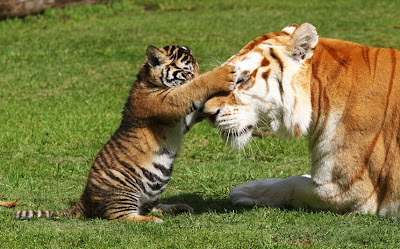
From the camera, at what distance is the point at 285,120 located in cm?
474

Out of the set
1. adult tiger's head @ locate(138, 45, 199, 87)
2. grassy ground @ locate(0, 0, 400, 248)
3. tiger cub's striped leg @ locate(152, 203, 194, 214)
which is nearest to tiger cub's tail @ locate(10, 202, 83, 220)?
grassy ground @ locate(0, 0, 400, 248)

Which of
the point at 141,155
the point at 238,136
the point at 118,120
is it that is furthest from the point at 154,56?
the point at 118,120

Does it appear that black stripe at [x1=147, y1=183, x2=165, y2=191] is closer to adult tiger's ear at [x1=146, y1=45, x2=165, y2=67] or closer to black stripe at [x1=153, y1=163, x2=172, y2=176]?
black stripe at [x1=153, y1=163, x2=172, y2=176]

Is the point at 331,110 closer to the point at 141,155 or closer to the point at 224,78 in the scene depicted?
the point at 224,78

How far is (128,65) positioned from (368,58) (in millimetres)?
6897

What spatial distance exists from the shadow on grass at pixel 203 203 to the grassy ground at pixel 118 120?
11mm

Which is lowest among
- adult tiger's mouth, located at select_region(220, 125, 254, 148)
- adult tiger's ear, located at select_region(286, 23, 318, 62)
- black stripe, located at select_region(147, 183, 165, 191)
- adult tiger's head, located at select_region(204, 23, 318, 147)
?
black stripe, located at select_region(147, 183, 165, 191)

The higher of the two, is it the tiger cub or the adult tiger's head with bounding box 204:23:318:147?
the adult tiger's head with bounding box 204:23:318:147

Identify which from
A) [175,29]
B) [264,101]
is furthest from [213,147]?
[175,29]

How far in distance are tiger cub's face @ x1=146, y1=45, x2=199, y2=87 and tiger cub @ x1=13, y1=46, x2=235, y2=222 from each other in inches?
3.7

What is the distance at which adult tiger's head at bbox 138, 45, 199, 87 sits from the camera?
17.7 ft

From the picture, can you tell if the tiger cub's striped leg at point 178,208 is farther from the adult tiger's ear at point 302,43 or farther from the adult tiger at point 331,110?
the adult tiger's ear at point 302,43

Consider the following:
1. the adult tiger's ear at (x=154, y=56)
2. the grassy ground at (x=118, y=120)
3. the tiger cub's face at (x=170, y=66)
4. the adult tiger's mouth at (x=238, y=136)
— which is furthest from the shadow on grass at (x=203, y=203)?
the adult tiger's ear at (x=154, y=56)

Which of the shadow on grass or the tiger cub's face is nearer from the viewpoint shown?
the shadow on grass
